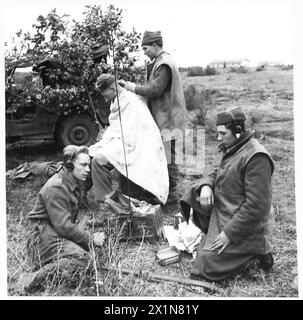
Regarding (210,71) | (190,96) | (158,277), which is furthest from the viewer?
(190,96)

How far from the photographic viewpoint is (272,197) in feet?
15.3

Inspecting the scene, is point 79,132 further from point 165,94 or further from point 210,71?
point 210,71

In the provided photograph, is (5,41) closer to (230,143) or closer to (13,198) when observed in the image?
(13,198)

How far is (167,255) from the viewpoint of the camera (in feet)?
15.6

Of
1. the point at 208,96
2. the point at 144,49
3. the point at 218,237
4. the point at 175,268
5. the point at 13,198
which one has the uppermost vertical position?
the point at 144,49

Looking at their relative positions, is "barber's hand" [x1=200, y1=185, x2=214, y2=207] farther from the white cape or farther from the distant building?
the distant building

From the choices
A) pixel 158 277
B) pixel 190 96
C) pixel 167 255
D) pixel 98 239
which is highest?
pixel 190 96

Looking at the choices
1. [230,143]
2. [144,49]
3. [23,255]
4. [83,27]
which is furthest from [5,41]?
[230,143]

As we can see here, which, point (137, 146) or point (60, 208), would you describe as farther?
point (137, 146)

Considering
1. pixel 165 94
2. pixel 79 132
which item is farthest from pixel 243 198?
pixel 79 132

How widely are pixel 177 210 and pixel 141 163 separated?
65cm

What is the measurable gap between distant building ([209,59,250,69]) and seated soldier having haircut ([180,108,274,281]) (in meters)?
0.91
